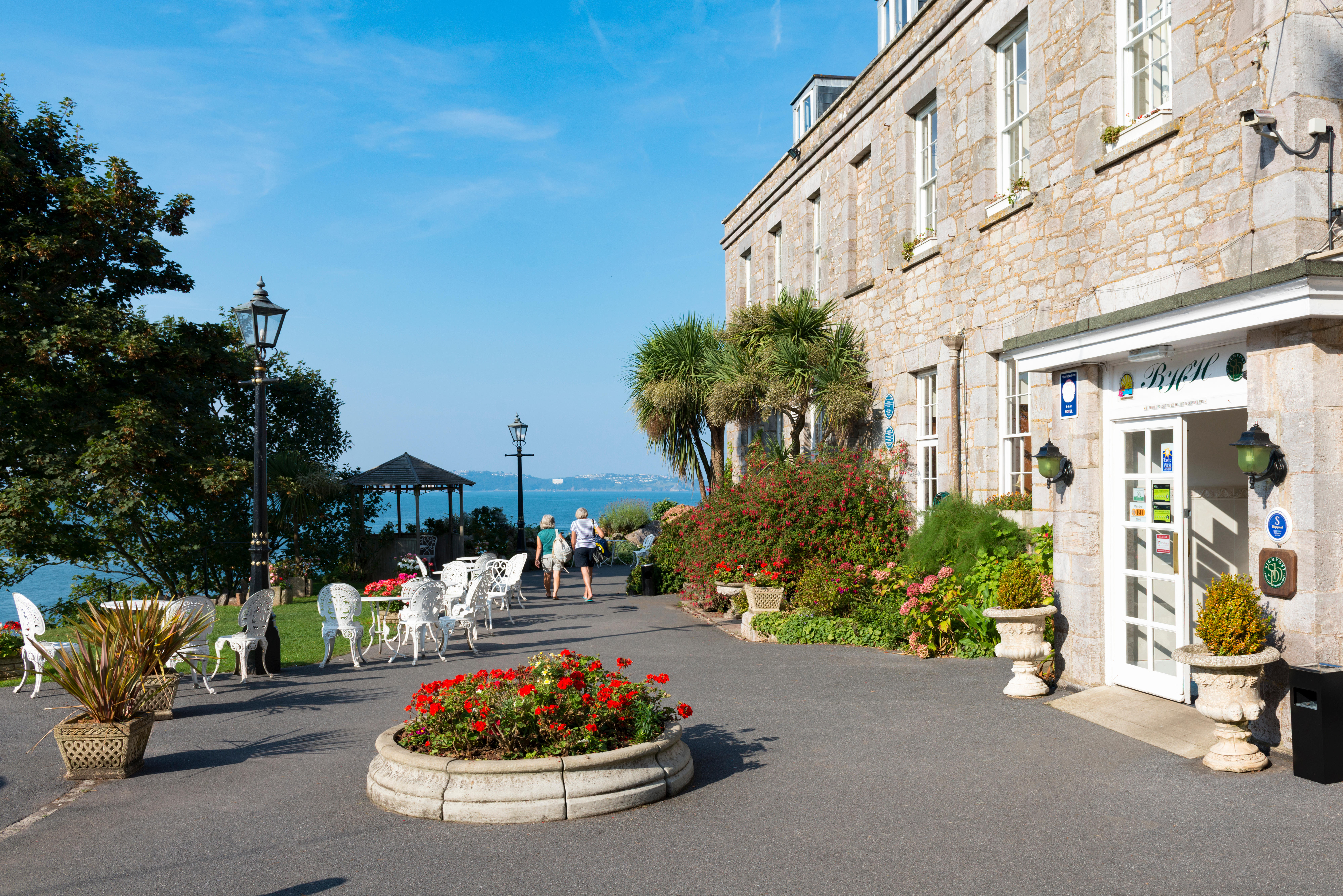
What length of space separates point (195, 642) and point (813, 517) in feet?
24.3

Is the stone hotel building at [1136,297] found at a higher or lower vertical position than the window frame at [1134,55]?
lower

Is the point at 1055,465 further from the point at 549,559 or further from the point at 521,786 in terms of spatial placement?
the point at 549,559

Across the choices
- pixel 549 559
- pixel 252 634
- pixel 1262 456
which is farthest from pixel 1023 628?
→ pixel 549 559

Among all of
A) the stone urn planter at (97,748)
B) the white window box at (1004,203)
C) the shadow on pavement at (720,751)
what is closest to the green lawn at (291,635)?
the stone urn planter at (97,748)

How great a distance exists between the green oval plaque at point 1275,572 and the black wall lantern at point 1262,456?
0.49 meters

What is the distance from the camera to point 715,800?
18.0ft

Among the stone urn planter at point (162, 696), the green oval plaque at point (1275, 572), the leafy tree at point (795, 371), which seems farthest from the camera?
the leafy tree at point (795, 371)

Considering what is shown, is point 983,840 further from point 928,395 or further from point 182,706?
point 928,395

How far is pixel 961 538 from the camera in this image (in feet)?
34.0

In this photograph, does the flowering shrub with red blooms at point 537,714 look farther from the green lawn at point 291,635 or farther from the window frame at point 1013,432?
the window frame at point 1013,432

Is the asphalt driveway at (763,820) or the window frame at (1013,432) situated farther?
the window frame at (1013,432)

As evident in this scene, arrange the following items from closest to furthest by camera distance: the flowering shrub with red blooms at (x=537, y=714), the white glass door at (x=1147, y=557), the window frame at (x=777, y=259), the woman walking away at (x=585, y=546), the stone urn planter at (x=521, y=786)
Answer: the stone urn planter at (x=521, y=786) → the flowering shrub with red blooms at (x=537, y=714) → the white glass door at (x=1147, y=557) → the woman walking away at (x=585, y=546) → the window frame at (x=777, y=259)

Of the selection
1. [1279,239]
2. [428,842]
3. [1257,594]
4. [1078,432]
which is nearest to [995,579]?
[1078,432]

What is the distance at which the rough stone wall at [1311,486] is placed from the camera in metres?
5.70
